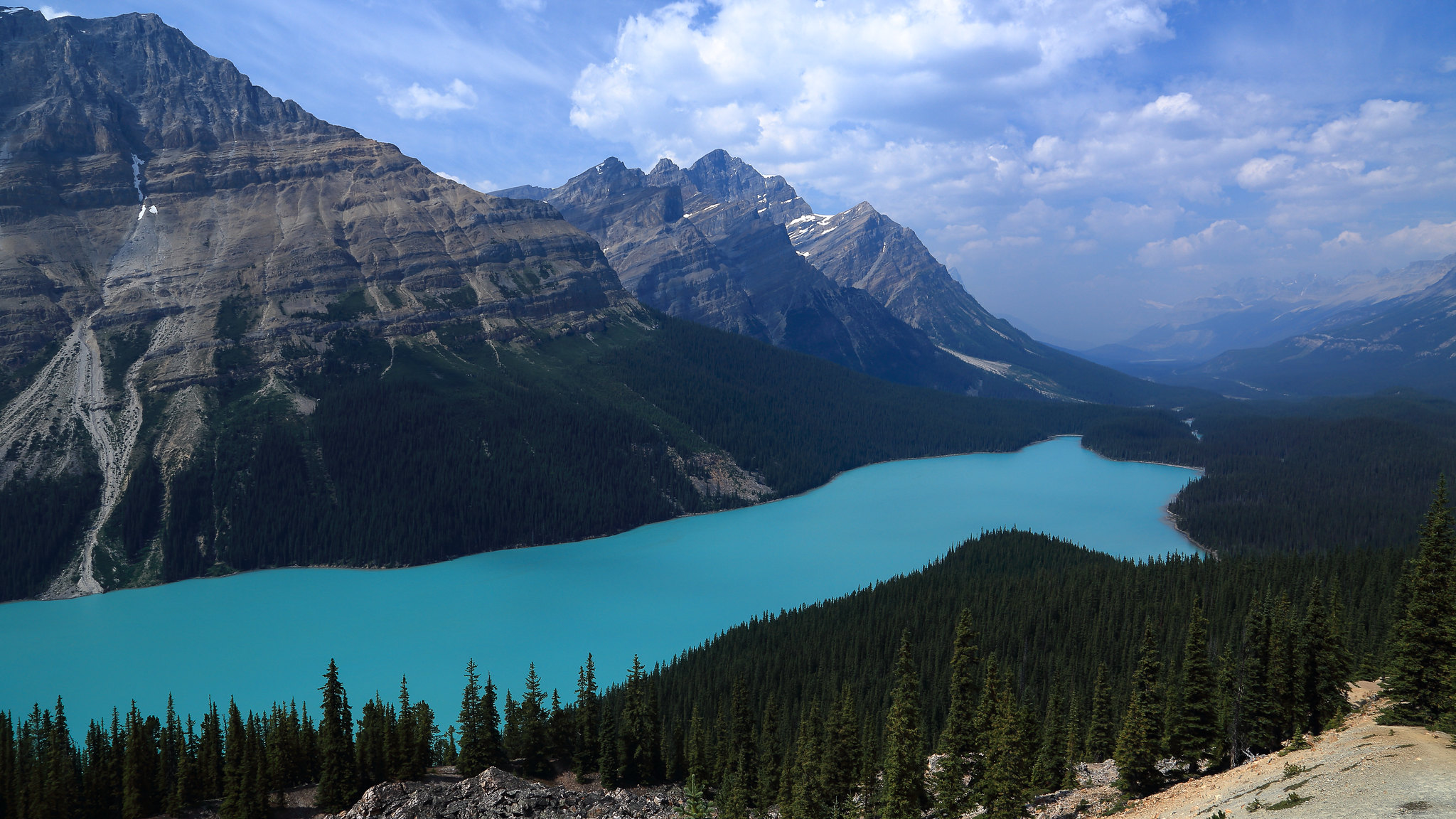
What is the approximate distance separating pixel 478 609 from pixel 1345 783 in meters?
89.8

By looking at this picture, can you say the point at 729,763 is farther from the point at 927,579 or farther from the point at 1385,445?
the point at 1385,445

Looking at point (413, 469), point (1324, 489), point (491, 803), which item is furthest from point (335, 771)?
point (1324, 489)

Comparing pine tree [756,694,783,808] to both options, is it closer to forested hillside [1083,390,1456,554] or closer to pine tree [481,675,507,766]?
pine tree [481,675,507,766]

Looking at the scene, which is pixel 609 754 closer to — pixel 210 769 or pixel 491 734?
pixel 491 734

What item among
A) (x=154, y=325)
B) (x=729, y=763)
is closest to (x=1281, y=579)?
(x=729, y=763)

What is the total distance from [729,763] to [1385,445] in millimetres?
184538

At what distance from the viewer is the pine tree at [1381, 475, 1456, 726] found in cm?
3200

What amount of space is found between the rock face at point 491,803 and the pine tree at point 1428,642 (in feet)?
106

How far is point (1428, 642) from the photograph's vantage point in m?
32.9

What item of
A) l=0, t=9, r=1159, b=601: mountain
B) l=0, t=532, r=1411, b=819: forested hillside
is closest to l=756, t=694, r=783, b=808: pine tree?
l=0, t=532, r=1411, b=819: forested hillside

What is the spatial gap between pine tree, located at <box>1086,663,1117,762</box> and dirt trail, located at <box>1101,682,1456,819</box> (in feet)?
41.7

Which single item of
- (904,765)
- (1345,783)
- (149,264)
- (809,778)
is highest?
(149,264)

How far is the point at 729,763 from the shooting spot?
49.2m

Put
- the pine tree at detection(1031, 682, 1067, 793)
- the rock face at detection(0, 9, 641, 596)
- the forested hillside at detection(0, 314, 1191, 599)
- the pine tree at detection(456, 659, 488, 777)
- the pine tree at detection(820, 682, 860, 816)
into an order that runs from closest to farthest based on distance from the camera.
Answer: the pine tree at detection(1031, 682, 1067, 793), the pine tree at detection(820, 682, 860, 816), the pine tree at detection(456, 659, 488, 777), the forested hillside at detection(0, 314, 1191, 599), the rock face at detection(0, 9, 641, 596)
